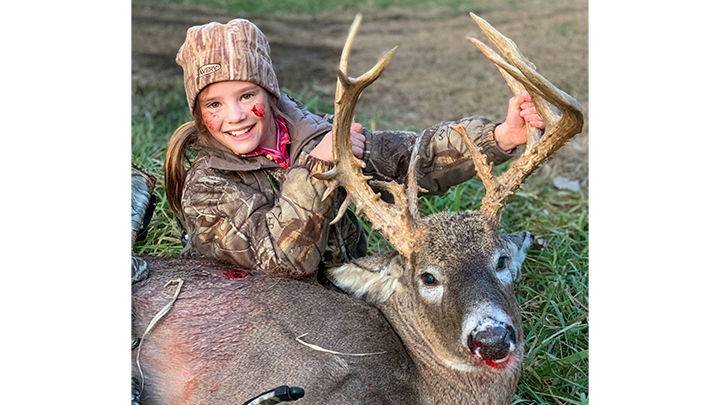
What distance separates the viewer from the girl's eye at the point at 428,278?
8.82 feet

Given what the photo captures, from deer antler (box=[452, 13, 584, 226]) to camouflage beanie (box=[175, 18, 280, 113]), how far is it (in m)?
0.91

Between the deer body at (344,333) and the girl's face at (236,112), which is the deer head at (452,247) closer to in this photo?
the deer body at (344,333)

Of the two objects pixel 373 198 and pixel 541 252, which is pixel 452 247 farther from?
pixel 541 252

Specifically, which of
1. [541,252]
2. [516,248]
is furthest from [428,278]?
[541,252]

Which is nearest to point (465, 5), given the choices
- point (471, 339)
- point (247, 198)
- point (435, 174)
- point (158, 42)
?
point (158, 42)

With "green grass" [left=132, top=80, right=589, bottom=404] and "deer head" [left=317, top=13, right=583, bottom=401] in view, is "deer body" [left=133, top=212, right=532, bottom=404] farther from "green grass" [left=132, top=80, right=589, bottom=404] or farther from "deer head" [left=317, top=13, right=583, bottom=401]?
"green grass" [left=132, top=80, right=589, bottom=404]

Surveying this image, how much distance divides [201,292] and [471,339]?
45.2 inches

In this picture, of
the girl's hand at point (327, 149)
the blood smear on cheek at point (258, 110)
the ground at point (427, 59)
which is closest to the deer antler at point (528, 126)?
the girl's hand at point (327, 149)

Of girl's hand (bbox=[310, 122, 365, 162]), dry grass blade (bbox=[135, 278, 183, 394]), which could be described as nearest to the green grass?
dry grass blade (bbox=[135, 278, 183, 394])

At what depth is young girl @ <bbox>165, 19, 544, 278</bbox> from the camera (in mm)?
2865

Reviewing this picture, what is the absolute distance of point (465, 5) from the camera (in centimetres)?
955

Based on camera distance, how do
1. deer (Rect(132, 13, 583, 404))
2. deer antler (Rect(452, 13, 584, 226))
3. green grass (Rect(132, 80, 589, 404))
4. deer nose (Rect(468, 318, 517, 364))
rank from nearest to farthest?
deer nose (Rect(468, 318, 517, 364)), deer antler (Rect(452, 13, 584, 226)), deer (Rect(132, 13, 583, 404)), green grass (Rect(132, 80, 589, 404))
